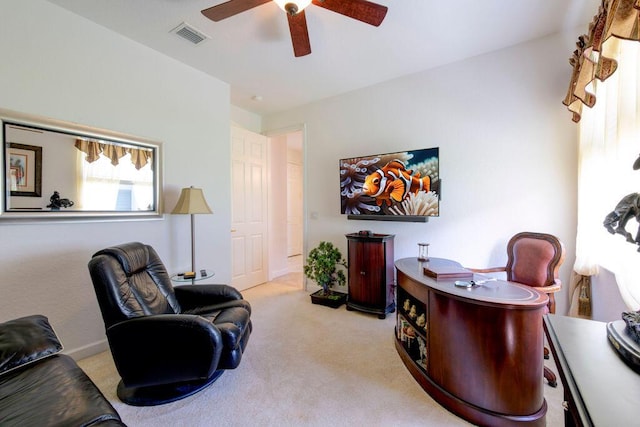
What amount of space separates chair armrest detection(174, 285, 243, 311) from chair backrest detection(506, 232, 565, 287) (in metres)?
2.51

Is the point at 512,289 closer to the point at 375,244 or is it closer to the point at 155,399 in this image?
the point at 375,244

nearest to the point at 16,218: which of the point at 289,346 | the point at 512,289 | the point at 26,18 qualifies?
the point at 26,18

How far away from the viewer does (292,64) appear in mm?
2930

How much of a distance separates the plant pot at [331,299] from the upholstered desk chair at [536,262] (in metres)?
1.70

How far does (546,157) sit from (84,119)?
4184mm

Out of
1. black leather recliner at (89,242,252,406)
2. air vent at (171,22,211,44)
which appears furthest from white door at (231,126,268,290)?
black leather recliner at (89,242,252,406)

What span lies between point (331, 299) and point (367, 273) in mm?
679

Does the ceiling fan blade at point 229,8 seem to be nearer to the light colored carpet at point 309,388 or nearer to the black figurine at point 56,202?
the black figurine at point 56,202

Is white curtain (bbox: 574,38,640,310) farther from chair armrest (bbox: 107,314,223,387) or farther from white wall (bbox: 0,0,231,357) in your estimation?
white wall (bbox: 0,0,231,357)

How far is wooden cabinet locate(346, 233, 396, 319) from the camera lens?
9.84 ft

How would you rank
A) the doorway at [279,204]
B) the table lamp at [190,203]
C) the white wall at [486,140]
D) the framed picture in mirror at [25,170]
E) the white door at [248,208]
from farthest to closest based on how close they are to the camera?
the doorway at [279,204]
the white door at [248,208]
the table lamp at [190,203]
the white wall at [486,140]
the framed picture in mirror at [25,170]

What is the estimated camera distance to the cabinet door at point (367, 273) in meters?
3.00

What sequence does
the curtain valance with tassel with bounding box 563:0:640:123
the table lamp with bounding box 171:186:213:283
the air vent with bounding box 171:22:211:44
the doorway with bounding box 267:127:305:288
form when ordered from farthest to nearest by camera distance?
the doorway with bounding box 267:127:305:288, the table lamp with bounding box 171:186:213:283, the air vent with bounding box 171:22:211:44, the curtain valance with tassel with bounding box 563:0:640:123

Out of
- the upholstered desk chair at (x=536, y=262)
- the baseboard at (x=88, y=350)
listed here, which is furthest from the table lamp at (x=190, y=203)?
the upholstered desk chair at (x=536, y=262)
